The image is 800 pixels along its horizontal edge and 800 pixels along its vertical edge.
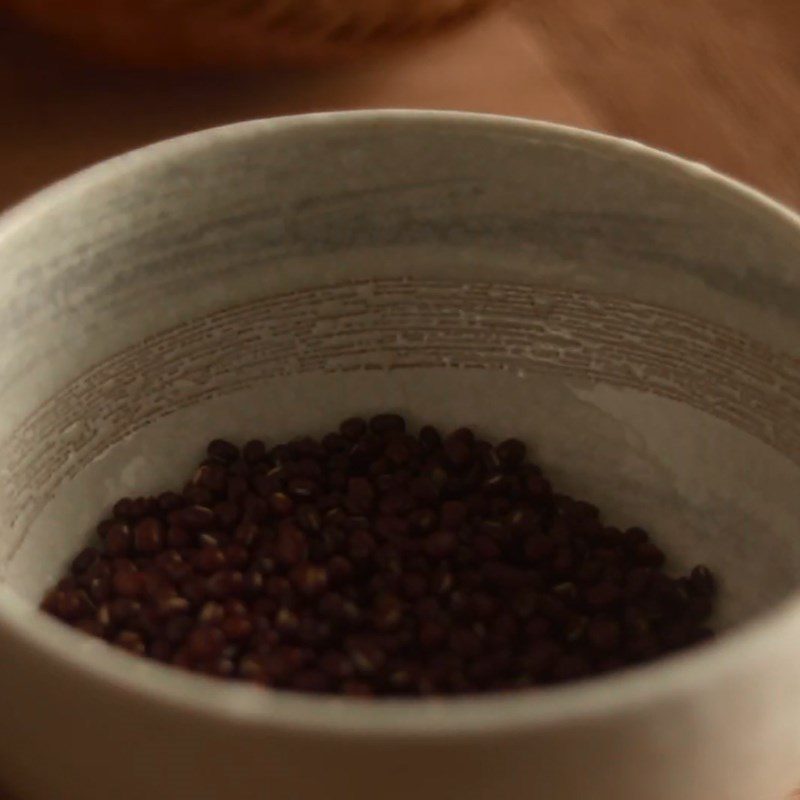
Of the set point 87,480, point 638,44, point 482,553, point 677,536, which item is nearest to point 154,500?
point 87,480

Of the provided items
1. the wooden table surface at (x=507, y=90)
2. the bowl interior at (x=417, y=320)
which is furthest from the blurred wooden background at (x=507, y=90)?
the bowl interior at (x=417, y=320)

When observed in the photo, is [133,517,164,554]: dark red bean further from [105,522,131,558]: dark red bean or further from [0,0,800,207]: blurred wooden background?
[0,0,800,207]: blurred wooden background

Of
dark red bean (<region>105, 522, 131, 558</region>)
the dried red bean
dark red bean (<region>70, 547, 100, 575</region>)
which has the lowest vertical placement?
dark red bean (<region>70, 547, 100, 575</region>)

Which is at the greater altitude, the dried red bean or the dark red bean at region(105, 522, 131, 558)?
the dried red bean

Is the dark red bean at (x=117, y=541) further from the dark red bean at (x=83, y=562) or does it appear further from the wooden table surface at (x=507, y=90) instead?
the wooden table surface at (x=507, y=90)

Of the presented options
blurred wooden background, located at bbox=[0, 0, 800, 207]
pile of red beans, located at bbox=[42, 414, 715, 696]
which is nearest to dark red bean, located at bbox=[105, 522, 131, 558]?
pile of red beans, located at bbox=[42, 414, 715, 696]

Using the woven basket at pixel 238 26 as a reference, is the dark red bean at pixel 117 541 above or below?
below

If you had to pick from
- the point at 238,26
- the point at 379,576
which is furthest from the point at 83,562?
the point at 238,26
